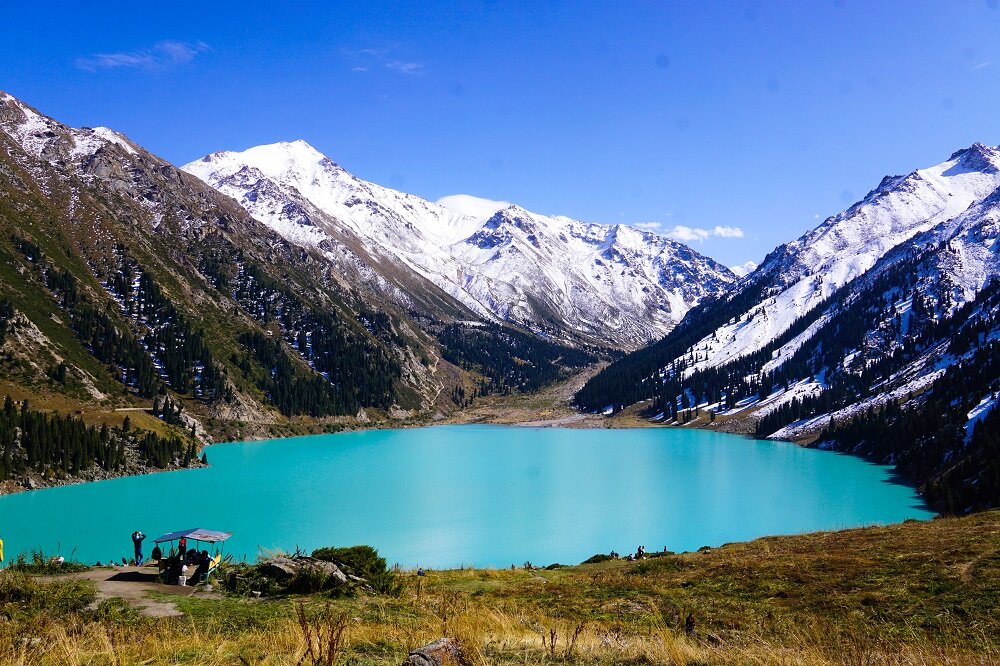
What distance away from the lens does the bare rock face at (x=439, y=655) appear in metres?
8.55

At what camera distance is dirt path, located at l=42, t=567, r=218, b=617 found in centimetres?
1650

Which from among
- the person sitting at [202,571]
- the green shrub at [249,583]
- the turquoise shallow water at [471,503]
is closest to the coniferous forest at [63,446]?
the turquoise shallow water at [471,503]

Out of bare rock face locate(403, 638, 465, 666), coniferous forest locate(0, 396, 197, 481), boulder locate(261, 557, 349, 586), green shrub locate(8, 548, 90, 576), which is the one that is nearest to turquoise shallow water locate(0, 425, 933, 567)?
coniferous forest locate(0, 396, 197, 481)

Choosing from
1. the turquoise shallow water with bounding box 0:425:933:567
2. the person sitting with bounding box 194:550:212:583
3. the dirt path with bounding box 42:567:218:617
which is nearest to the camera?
the dirt path with bounding box 42:567:218:617

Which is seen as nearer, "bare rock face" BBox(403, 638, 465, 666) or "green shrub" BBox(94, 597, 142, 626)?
"bare rock face" BBox(403, 638, 465, 666)

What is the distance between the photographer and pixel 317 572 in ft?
66.9

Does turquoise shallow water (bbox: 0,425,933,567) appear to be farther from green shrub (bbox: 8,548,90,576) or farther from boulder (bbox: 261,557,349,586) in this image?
boulder (bbox: 261,557,349,586)

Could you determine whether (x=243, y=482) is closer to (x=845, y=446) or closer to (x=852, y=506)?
(x=852, y=506)

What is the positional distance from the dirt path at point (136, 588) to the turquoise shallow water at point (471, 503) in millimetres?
23155

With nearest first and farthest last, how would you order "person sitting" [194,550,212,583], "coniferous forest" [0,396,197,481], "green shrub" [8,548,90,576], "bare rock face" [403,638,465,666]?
"bare rock face" [403,638,465,666], "green shrub" [8,548,90,576], "person sitting" [194,550,212,583], "coniferous forest" [0,396,197,481]

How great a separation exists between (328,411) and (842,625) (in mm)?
186721

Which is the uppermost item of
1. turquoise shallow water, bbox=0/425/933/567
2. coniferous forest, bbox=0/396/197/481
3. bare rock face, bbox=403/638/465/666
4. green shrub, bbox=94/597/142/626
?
bare rock face, bbox=403/638/465/666

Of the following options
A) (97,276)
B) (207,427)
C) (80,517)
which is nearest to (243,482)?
(80,517)

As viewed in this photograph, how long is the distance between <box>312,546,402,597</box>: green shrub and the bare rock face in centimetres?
1219
